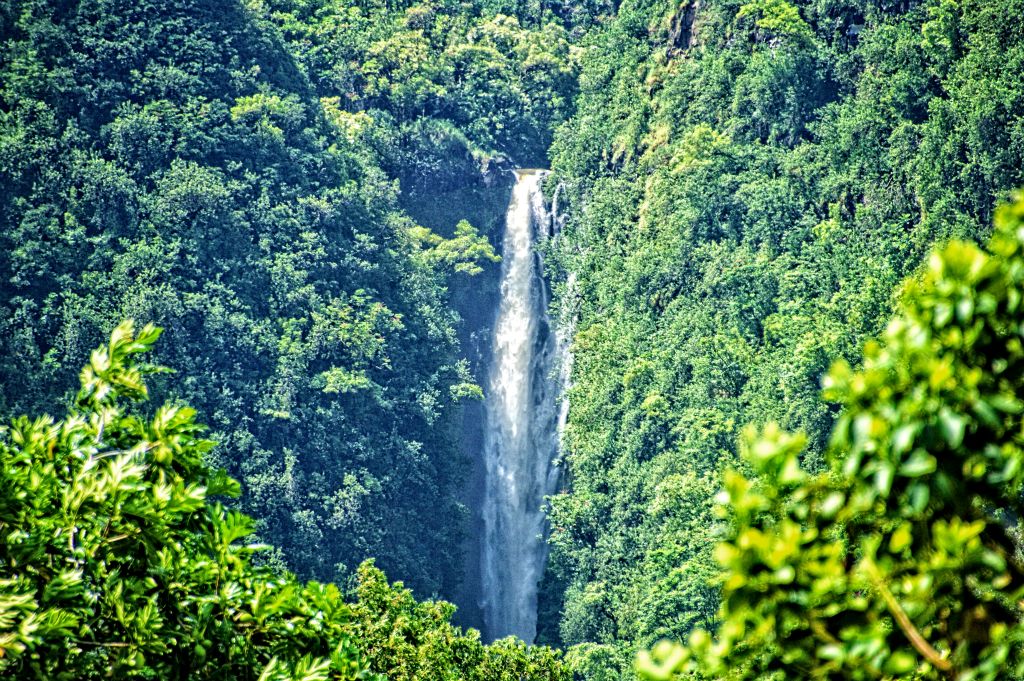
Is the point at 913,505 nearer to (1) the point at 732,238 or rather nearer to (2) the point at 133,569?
(2) the point at 133,569

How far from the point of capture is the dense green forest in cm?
2461

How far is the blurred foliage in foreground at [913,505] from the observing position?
323cm

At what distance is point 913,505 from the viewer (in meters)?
3.22

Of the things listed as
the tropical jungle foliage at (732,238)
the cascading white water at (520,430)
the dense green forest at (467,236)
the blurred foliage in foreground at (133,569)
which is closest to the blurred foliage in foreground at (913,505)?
the blurred foliage in foreground at (133,569)

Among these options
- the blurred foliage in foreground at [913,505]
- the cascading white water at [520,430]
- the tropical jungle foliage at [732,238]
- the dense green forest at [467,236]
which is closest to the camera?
the blurred foliage in foreground at [913,505]

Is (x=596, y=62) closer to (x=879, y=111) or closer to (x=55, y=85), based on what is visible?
(x=879, y=111)

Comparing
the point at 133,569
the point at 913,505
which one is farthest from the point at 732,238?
the point at 913,505

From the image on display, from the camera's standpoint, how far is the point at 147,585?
17.7 feet

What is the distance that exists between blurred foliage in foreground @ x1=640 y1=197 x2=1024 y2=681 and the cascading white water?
99.9 ft

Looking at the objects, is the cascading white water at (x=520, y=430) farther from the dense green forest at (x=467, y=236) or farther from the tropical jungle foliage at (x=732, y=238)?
the tropical jungle foliage at (x=732, y=238)

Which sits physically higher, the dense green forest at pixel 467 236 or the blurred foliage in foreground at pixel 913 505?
the dense green forest at pixel 467 236

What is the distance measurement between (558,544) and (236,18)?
692 inches

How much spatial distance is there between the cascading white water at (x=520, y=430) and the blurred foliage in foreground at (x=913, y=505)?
99.9ft

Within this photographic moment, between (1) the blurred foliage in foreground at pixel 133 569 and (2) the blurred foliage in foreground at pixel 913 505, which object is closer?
(2) the blurred foliage in foreground at pixel 913 505
